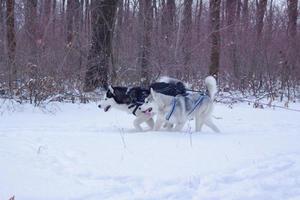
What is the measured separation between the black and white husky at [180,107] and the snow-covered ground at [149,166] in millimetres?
616

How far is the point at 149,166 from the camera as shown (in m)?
3.87

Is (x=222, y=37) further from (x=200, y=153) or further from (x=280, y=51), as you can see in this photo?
(x=200, y=153)

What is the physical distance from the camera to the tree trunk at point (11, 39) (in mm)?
8898

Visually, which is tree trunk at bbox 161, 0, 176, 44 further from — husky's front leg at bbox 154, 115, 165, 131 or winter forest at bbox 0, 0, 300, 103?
husky's front leg at bbox 154, 115, 165, 131

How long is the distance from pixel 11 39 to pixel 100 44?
232 cm

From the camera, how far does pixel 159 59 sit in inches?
470

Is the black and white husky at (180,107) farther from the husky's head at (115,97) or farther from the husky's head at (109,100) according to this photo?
the husky's head at (109,100)

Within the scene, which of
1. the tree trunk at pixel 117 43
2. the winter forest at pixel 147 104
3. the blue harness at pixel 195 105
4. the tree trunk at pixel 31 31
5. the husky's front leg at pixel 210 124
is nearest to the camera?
the winter forest at pixel 147 104

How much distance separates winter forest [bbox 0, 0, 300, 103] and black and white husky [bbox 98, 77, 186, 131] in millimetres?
2578

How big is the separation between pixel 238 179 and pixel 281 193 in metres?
0.38

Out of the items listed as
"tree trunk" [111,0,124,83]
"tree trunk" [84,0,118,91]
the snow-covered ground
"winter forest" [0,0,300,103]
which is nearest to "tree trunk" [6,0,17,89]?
"winter forest" [0,0,300,103]

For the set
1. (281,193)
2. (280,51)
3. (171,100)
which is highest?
(280,51)

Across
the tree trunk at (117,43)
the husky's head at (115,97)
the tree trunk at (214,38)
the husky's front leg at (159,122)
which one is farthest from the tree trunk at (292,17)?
the husky's front leg at (159,122)

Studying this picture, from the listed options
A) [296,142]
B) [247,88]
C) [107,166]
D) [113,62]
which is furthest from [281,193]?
[247,88]
